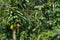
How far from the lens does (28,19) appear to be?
124 inches

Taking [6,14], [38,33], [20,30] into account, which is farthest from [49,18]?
[6,14]

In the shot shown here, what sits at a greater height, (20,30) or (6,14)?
(6,14)

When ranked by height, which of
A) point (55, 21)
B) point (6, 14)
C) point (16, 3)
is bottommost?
point (55, 21)

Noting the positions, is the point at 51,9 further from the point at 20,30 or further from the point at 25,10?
the point at 20,30

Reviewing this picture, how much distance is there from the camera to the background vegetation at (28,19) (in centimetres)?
305

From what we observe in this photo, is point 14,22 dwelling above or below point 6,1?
below

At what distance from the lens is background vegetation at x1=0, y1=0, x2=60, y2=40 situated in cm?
305

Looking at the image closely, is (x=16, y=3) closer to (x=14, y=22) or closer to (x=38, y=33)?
(x=14, y=22)

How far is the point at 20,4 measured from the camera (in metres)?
3.24

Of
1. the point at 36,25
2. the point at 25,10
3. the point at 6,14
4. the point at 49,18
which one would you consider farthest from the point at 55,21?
the point at 6,14

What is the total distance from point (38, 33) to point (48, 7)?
609 millimetres

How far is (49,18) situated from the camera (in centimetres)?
322

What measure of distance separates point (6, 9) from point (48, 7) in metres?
0.91

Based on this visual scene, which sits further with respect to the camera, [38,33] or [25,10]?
[25,10]
